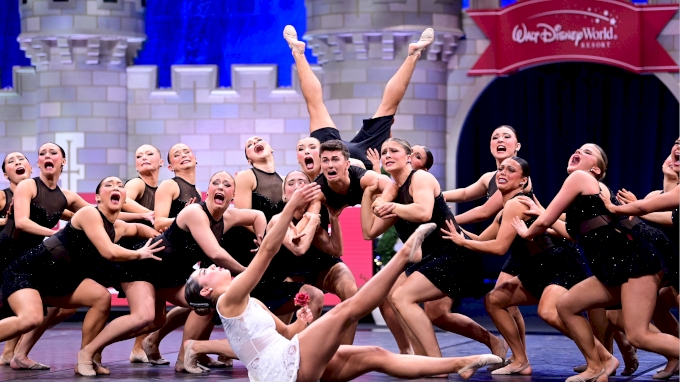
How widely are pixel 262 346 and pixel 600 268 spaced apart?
67.0 inches

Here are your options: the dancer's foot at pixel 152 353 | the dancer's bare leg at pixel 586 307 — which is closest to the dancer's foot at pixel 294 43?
the dancer's foot at pixel 152 353

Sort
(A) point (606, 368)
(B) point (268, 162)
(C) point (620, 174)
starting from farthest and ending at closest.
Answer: (C) point (620, 174)
(B) point (268, 162)
(A) point (606, 368)

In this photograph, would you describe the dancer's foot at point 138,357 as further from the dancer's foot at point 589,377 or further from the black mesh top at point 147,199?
the dancer's foot at point 589,377

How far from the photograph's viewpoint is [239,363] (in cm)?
668

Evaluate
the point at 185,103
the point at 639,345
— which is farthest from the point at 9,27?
the point at 639,345

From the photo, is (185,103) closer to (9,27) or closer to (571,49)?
(9,27)

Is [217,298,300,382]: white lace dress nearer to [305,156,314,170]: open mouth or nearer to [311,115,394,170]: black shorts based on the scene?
[305,156,314,170]: open mouth

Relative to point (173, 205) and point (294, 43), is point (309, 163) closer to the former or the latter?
point (173, 205)

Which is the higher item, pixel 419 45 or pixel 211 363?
pixel 419 45

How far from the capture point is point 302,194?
441 cm

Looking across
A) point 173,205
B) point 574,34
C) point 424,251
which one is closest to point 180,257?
point 173,205

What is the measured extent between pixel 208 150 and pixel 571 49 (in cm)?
407

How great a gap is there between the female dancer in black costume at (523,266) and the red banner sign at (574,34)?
19.7ft

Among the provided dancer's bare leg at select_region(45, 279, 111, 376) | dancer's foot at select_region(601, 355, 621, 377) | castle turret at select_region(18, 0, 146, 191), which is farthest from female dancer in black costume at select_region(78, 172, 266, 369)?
castle turret at select_region(18, 0, 146, 191)
